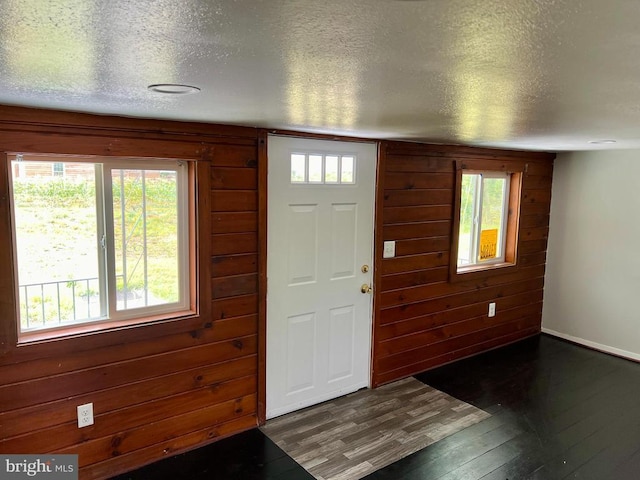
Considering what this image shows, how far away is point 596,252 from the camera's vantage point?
4.52 m

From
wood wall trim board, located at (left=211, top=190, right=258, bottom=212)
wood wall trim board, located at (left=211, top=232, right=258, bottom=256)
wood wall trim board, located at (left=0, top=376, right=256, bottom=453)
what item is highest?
wood wall trim board, located at (left=211, top=190, right=258, bottom=212)

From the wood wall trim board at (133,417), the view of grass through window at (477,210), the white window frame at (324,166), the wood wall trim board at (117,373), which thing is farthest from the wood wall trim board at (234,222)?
the view of grass through window at (477,210)

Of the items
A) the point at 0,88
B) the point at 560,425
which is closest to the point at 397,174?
the point at 560,425

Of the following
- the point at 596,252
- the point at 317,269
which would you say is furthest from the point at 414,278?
the point at 596,252

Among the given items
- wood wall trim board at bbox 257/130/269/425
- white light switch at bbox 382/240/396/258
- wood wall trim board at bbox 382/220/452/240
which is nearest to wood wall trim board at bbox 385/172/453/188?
wood wall trim board at bbox 382/220/452/240

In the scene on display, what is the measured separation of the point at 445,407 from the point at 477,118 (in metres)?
2.14

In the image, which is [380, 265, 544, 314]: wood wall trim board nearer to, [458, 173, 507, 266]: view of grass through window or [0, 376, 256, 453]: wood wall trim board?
[458, 173, 507, 266]: view of grass through window

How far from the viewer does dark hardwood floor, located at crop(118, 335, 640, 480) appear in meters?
2.57

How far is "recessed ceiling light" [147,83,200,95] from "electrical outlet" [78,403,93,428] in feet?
5.64

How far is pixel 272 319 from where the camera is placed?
3.05 meters

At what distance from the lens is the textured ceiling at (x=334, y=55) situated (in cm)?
76

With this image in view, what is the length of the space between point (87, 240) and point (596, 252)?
439cm

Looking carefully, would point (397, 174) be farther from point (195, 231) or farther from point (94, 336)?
point (94, 336)

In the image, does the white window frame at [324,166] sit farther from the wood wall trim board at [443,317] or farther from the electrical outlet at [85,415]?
Answer: the electrical outlet at [85,415]
